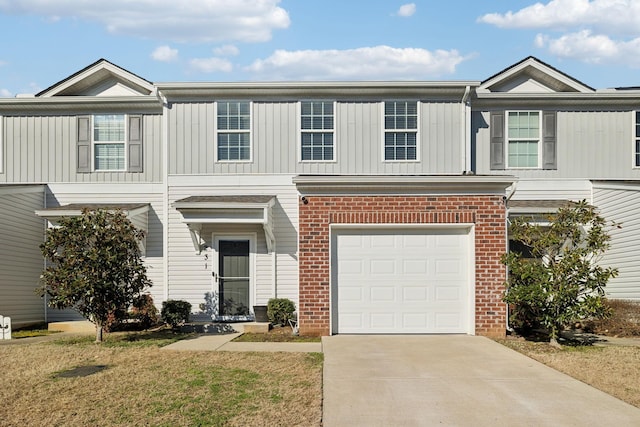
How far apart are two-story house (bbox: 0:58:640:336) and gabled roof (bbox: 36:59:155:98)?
0.04 m

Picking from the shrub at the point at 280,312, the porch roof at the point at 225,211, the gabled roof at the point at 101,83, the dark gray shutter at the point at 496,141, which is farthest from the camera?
the gabled roof at the point at 101,83

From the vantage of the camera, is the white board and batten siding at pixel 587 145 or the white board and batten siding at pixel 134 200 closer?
the white board and batten siding at pixel 134 200

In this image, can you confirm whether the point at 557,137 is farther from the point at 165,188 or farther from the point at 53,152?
the point at 53,152

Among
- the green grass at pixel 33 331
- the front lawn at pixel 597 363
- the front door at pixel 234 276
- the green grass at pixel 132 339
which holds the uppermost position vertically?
the front door at pixel 234 276

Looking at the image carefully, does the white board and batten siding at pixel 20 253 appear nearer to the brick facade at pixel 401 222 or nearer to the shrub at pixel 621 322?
the brick facade at pixel 401 222

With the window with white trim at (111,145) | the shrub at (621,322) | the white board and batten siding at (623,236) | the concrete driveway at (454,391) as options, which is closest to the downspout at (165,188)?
the window with white trim at (111,145)

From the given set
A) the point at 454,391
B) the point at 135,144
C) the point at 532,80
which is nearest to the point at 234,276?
the point at 135,144

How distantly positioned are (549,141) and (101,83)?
12.2 metres

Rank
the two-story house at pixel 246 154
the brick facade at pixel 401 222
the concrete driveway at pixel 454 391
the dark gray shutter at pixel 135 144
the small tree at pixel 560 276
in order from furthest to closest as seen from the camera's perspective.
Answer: the dark gray shutter at pixel 135 144 < the two-story house at pixel 246 154 < the brick facade at pixel 401 222 < the small tree at pixel 560 276 < the concrete driveway at pixel 454 391

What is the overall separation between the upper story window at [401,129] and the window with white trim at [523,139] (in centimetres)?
266

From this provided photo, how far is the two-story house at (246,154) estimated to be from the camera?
51.5ft

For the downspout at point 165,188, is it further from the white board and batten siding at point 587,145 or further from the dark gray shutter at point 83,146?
the white board and batten siding at point 587,145

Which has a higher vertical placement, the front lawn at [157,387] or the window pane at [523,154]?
the window pane at [523,154]

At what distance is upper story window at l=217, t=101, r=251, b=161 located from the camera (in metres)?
16.1
